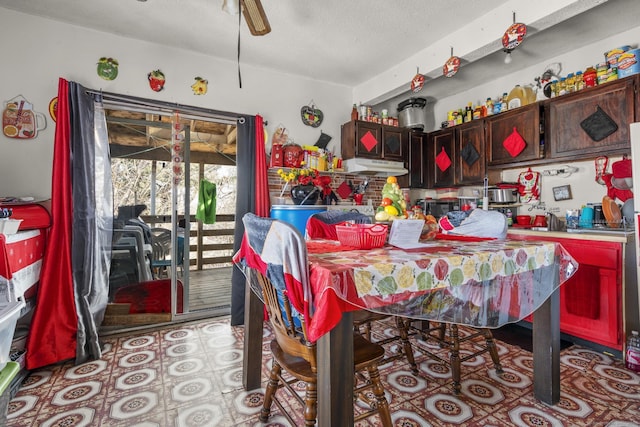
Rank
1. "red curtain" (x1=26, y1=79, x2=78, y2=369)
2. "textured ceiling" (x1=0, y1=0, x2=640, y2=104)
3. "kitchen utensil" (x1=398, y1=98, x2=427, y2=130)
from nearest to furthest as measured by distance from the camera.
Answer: "red curtain" (x1=26, y1=79, x2=78, y2=369)
"textured ceiling" (x1=0, y1=0, x2=640, y2=104)
"kitchen utensil" (x1=398, y1=98, x2=427, y2=130)

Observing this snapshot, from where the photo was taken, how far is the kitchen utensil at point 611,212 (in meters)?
2.63

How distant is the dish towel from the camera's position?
4043 mm

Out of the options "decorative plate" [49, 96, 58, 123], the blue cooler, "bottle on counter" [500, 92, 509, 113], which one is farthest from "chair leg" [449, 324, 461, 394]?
"decorative plate" [49, 96, 58, 123]

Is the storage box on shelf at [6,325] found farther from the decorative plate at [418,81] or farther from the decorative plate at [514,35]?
the decorative plate at [418,81]

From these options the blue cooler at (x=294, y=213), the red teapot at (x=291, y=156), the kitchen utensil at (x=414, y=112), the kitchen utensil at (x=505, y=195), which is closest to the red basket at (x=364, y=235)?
the blue cooler at (x=294, y=213)

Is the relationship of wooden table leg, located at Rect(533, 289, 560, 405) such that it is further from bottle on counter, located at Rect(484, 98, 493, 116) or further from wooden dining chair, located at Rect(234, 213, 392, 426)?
bottle on counter, located at Rect(484, 98, 493, 116)

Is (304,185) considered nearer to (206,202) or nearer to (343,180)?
(343,180)

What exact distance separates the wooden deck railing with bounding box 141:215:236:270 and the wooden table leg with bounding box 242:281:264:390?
3.50 metres

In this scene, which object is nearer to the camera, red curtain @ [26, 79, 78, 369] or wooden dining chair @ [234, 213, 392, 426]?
wooden dining chair @ [234, 213, 392, 426]

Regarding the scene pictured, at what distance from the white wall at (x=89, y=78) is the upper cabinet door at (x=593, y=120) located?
265 cm

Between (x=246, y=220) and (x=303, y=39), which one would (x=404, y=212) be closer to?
(x=246, y=220)

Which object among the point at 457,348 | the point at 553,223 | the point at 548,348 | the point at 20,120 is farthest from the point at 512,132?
the point at 20,120

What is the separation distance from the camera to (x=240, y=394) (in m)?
1.88

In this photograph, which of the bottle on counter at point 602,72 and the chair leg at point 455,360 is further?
the bottle on counter at point 602,72
